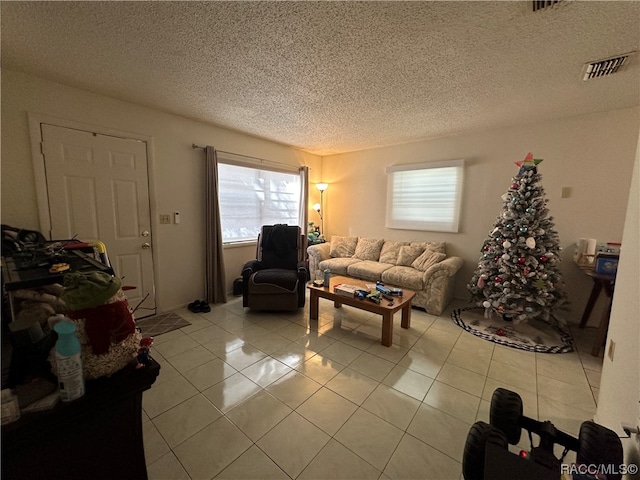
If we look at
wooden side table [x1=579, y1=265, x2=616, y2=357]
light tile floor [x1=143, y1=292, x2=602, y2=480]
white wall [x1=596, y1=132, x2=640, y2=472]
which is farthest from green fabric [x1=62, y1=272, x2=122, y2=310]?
wooden side table [x1=579, y1=265, x2=616, y2=357]

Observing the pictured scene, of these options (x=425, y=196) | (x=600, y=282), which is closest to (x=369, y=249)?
(x=425, y=196)

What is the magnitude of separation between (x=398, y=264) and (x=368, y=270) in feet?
1.81

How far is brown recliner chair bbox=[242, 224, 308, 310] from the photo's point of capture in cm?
317

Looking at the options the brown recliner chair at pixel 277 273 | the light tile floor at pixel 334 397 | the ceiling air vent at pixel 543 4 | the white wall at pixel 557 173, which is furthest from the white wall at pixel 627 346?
the brown recliner chair at pixel 277 273

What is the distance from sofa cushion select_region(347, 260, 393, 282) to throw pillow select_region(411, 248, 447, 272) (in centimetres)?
39

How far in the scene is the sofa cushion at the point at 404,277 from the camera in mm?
3386

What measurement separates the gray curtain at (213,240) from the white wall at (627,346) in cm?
365

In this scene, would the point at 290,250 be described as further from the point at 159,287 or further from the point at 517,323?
the point at 517,323

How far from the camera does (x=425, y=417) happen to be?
1.68m

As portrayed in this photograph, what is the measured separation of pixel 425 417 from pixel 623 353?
108cm

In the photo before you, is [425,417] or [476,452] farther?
[425,417]

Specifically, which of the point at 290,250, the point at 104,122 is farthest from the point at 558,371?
the point at 104,122

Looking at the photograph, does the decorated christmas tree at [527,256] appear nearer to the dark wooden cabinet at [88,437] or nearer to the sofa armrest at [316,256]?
the sofa armrest at [316,256]

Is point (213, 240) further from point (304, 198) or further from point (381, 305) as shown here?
point (381, 305)
